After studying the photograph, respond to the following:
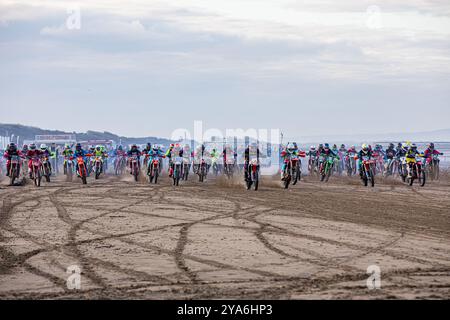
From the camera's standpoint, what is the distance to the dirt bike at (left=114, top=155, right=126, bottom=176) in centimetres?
4116

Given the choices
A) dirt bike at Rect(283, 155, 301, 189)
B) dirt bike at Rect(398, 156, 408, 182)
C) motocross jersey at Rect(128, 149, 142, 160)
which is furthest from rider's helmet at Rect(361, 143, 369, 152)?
motocross jersey at Rect(128, 149, 142, 160)

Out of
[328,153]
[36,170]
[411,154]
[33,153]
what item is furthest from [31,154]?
[411,154]

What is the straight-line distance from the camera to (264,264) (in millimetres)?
11930

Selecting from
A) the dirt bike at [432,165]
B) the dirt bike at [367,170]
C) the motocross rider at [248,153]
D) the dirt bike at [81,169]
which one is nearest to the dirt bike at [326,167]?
the dirt bike at [432,165]

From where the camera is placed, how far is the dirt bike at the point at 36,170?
3059 centimetres

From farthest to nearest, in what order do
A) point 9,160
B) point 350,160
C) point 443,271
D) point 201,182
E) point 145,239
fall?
point 350,160
point 201,182
point 9,160
point 145,239
point 443,271

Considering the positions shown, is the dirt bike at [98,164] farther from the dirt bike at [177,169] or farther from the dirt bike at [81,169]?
the dirt bike at [177,169]

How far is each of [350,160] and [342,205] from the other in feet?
63.2

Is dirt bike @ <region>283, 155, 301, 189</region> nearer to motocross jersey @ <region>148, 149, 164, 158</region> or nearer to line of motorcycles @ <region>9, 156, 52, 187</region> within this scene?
motocross jersey @ <region>148, 149, 164, 158</region>

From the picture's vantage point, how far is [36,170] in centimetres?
3086

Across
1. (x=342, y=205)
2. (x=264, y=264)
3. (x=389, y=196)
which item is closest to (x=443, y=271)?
(x=264, y=264)
